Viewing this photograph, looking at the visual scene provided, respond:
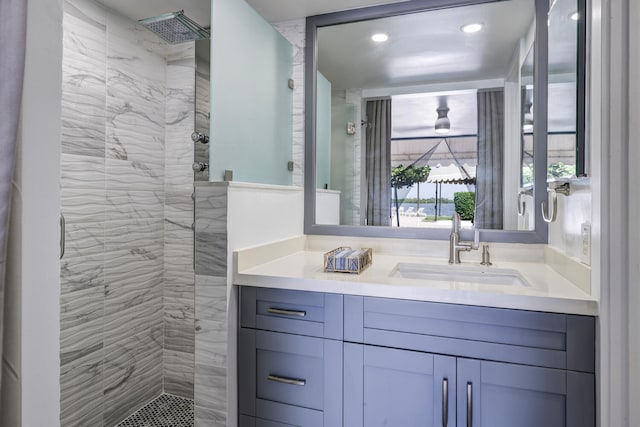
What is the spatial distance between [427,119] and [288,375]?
1432 mm

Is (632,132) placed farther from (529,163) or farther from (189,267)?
(189,267)

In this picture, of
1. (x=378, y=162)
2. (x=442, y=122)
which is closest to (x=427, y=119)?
(x=442, y=122)

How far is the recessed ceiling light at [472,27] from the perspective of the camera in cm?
192

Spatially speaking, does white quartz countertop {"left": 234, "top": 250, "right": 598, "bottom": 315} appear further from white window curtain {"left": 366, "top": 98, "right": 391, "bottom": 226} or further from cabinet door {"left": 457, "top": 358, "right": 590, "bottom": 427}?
white window curtain {"left": 366, "top": 98, "right": 391, "bottom": 226}

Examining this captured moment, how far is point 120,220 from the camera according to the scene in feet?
7.08

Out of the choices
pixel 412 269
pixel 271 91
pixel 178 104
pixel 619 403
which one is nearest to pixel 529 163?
pixel 412 269

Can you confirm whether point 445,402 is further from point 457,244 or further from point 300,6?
point 300,6

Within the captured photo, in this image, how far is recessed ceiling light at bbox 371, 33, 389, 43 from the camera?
2.07m

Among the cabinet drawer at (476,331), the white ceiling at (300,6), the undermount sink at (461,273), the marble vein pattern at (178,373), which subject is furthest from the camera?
the marble vein pattern at (178,373)

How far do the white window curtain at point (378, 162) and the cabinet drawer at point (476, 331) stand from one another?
2.52 feet

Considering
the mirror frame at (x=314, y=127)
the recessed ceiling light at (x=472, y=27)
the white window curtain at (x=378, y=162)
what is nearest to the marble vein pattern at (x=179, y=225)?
the mirror frame at (x=314, y=127)

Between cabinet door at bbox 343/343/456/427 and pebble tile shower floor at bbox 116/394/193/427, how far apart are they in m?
1.22

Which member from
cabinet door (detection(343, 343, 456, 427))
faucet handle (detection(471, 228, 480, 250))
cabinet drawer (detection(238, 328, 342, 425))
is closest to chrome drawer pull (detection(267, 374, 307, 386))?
cabinet drawer (detection(238, 328, 342, 425))

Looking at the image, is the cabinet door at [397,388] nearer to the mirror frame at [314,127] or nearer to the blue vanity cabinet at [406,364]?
the blue vanity cabinet at [406,364]
